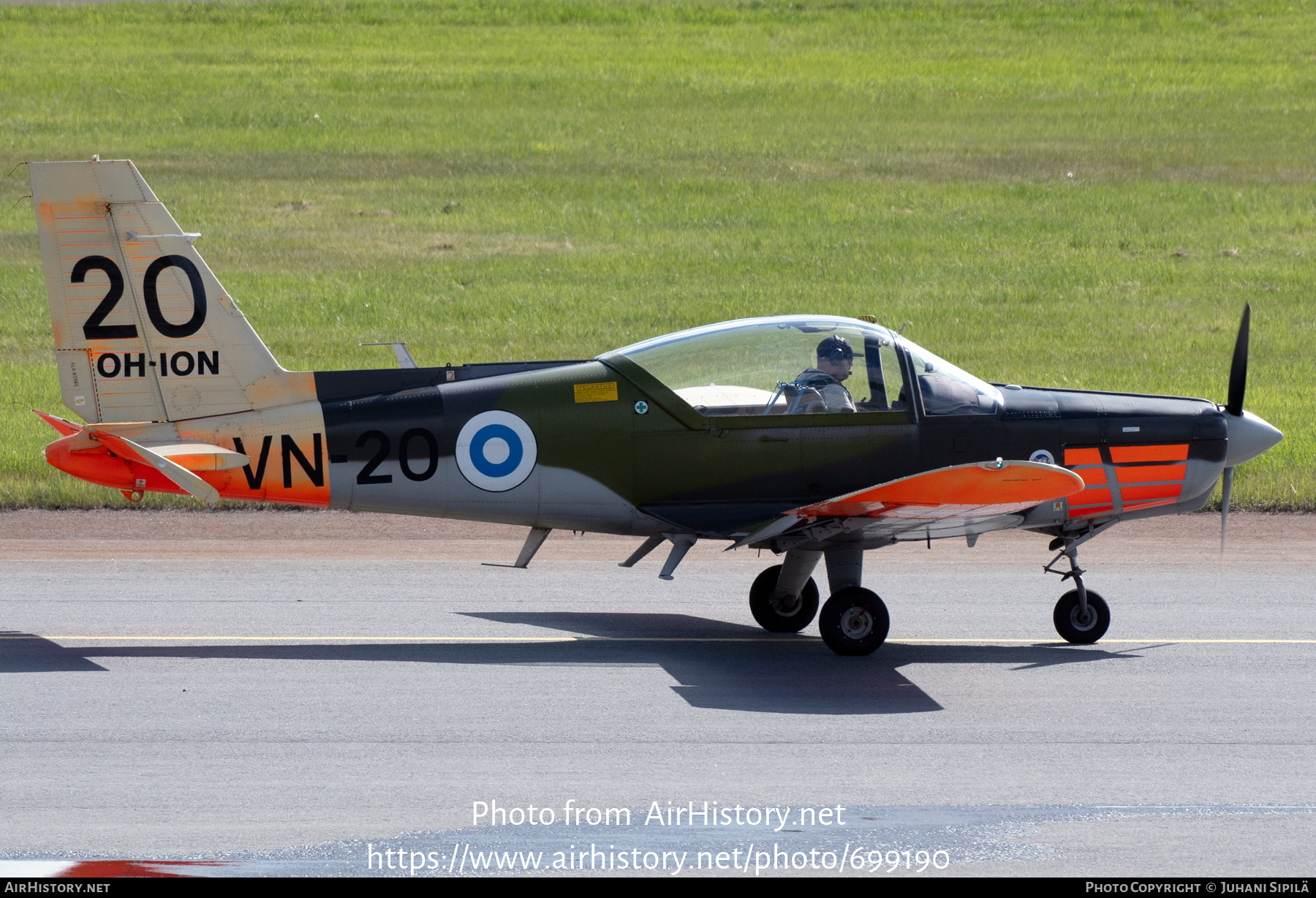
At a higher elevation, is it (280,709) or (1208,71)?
(1208,71)

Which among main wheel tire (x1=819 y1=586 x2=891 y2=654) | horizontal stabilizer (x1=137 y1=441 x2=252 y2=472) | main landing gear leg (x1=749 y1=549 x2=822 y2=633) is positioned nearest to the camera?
horizontal stabilizer (x1=137 y1=441 x2=252 y2=472)

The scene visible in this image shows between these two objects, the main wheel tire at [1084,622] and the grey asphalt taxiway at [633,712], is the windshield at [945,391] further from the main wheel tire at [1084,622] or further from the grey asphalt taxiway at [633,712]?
the grey asphalt taxiway at [633,712]

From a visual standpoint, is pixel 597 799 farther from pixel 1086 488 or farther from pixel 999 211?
pixel 999 211

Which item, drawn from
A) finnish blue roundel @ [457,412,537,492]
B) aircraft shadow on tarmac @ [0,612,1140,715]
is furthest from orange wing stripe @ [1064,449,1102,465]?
finnish blue roundel @ [457,412,537,492]

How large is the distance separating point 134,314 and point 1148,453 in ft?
22.3

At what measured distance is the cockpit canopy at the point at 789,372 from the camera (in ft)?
32.0

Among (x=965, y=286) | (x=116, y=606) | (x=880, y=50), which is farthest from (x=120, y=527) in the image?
(x=880, y=50)

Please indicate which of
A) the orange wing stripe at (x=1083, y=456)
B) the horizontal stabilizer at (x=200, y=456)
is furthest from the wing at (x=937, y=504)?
the horizontal stabilizer at (x=200, y=456)

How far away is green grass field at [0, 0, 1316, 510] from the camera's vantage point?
23703mm

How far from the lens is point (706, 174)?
3425 cm

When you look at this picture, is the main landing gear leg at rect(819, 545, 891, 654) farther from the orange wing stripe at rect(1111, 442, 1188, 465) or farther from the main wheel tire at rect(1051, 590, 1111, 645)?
the orange wing stripe at rect(1111, 442, 1188, 465)

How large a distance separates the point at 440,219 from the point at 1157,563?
20885 mm

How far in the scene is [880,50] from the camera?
157 ft

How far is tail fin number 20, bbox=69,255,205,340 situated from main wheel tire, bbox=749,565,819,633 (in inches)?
167
